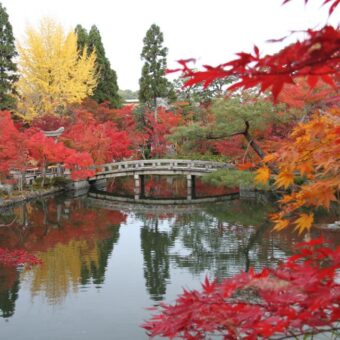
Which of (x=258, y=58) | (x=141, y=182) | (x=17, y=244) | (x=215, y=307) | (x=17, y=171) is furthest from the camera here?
(x=141, y=182)

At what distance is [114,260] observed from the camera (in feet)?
38.3

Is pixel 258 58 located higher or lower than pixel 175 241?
higher

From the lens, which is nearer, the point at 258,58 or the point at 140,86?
the point at 258,58

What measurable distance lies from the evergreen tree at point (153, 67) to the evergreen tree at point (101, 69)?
4268mm

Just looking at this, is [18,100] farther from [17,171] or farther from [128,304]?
[128,304]

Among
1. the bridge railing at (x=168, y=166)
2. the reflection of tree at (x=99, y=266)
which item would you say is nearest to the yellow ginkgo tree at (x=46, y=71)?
the bridge railing at (x=168, y=166)

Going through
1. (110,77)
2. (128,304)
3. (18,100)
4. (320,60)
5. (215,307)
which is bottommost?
(128,304)

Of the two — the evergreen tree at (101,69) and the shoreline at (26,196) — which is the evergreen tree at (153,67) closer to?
the evergreen tree at (101,69)

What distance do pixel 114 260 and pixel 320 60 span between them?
11017 mm

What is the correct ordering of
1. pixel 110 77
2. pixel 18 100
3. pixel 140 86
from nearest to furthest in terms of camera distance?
1. pixel 18 100
2. pixel 140 86
3. pixel 110 77

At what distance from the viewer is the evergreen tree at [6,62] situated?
888 inches

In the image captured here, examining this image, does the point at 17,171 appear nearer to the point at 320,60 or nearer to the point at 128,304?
the point at 128,304

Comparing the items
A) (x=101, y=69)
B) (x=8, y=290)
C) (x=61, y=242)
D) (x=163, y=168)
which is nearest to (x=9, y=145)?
(x=61, y=242)

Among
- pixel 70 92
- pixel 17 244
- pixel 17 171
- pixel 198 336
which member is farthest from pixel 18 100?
pixel 198 336
